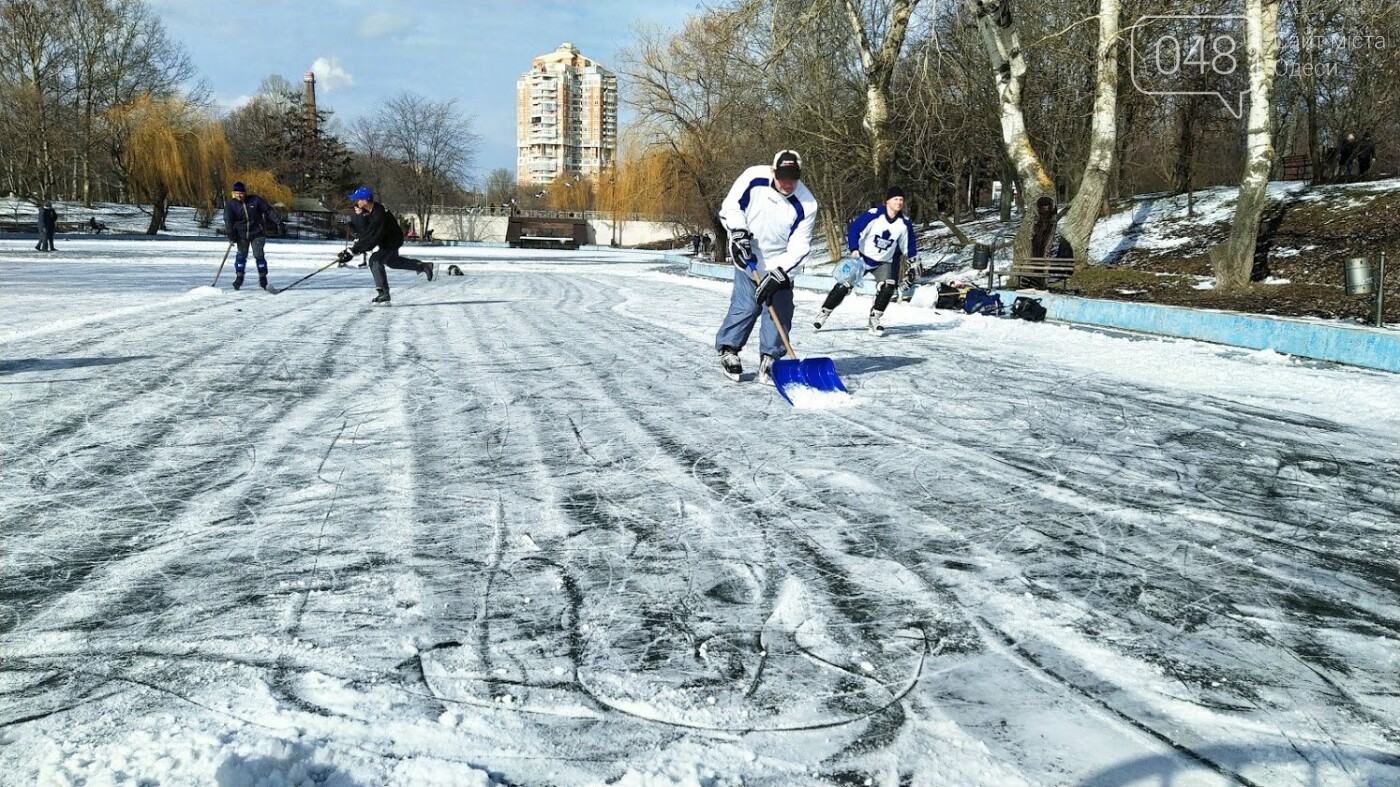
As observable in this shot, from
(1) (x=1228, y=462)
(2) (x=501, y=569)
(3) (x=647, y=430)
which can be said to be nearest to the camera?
(2) (x=501, y=569)

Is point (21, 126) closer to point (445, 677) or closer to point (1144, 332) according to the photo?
point (1144, 332)

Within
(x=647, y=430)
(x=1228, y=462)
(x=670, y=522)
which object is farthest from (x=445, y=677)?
(x=1228, y=462)

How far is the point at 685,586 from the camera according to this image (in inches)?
124

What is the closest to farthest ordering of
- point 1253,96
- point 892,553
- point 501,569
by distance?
point 501,569 → point 892,553 → point 1253,96

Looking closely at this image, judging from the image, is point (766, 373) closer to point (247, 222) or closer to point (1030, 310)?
point (1030, 310)

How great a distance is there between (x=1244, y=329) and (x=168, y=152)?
51083mm

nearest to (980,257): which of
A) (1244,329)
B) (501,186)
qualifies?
(1244,329)

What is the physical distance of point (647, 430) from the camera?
18.6ft

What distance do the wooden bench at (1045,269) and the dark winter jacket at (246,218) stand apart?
486 inches

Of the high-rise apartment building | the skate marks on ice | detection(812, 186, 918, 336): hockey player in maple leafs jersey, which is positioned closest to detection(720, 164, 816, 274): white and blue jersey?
the skate marks on ice

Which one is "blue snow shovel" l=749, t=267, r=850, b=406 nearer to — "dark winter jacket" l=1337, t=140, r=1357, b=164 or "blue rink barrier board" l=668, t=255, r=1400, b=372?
"blue rink barrier board" l=668, t=255, r=1400, b=372

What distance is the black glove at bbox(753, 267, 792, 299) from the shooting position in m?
7.27

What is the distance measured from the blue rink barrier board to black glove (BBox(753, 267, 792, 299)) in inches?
234

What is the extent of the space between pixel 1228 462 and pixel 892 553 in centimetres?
261
